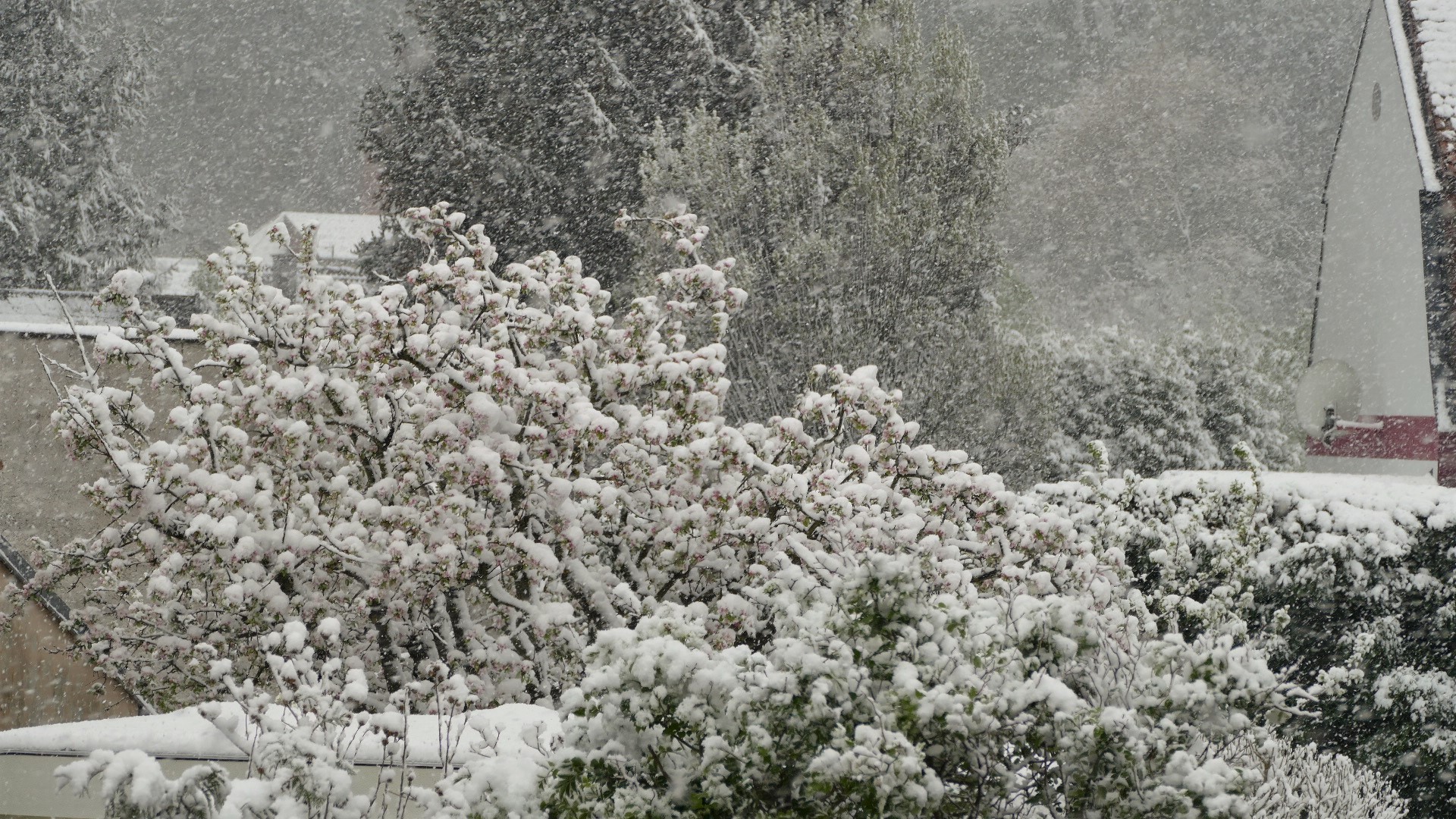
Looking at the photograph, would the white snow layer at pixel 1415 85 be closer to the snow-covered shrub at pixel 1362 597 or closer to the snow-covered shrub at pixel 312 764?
the snow-covered shrub at pixel 1362 597

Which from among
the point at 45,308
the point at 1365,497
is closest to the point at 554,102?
the point at 45,308

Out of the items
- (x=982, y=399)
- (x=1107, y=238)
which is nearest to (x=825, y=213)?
(x=982, y=399)

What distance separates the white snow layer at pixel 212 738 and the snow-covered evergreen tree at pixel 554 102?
15085 mm

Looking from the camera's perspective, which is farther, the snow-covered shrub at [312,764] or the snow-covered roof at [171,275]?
the snow-covered roof at [171,275]

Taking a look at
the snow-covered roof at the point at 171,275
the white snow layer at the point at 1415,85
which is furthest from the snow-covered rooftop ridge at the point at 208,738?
the snow-covered roof at the point at 171,275

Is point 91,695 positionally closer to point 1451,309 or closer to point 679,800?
point 679,800

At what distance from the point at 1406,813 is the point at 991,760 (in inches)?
198

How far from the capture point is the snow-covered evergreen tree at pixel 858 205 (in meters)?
13.0

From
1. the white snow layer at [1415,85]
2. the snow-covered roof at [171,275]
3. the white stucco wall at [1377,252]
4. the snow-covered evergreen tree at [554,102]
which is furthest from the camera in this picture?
the snow-covered roof at [171,275]

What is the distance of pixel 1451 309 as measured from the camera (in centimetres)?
1043

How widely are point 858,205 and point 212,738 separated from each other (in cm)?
1082

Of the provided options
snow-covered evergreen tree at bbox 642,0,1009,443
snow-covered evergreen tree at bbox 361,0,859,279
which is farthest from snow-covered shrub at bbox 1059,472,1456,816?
snow-covered evergreen tree at bbox 361,0,859,279

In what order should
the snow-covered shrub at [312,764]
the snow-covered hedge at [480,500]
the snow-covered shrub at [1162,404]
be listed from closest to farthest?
the snow-covered shrub at [312,764]
the snow-covered hedge at [480,500]
the snow-covered shrub at [1162,404]

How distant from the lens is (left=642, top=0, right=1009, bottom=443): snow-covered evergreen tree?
13.0 meters
